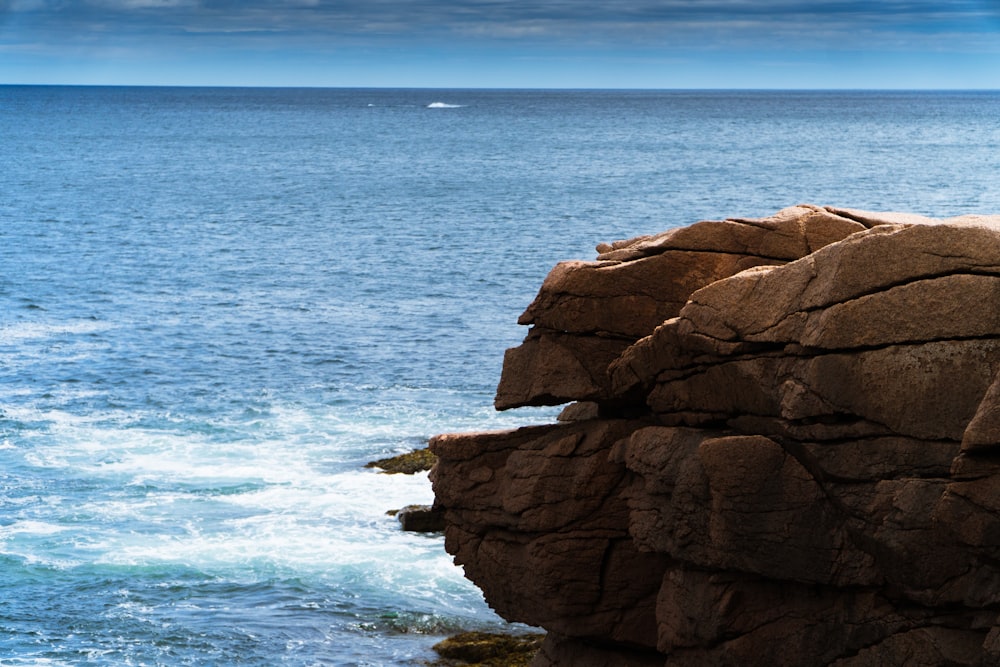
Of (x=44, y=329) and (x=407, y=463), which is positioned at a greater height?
(x=407, y=463)

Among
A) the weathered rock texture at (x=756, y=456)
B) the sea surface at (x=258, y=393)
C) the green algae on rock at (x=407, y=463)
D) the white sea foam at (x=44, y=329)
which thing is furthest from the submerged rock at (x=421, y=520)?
the white sea foam at (x=44, y=329)

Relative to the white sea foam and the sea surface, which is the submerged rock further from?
the white sea foam

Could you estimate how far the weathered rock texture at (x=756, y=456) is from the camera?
51.2 ft

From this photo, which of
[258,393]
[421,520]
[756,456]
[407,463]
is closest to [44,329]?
[258,393]

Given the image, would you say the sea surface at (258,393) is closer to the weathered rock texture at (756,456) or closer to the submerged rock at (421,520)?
the submerged rock at (421,520)

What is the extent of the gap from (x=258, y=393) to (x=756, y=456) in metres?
33.4

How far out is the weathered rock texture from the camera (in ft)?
51.2

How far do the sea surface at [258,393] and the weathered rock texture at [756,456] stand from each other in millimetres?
7286

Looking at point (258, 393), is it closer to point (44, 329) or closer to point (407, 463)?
point (407, 463)

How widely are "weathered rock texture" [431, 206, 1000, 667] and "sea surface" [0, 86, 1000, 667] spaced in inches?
287

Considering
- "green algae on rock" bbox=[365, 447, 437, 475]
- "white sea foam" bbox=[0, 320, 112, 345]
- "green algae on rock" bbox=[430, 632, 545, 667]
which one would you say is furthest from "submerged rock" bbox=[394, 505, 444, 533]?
"white sea foam" bbox=[0, 320, 112, 345]

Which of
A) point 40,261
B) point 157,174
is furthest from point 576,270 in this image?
point 157,174

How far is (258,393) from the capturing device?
1884 inches

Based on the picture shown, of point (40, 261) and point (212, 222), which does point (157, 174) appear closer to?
point (212, 222)
